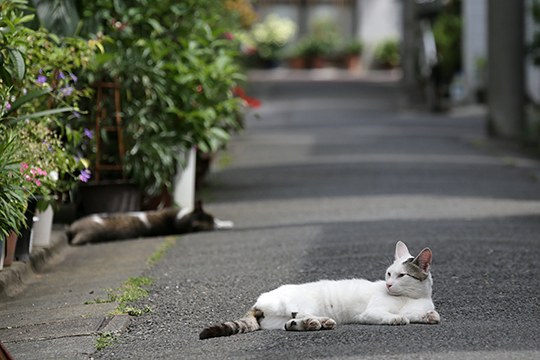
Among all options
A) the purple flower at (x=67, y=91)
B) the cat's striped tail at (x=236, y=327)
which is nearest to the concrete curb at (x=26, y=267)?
the purple flower at (x=67, y=91)

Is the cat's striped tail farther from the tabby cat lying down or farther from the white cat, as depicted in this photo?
the tabby cat lying down

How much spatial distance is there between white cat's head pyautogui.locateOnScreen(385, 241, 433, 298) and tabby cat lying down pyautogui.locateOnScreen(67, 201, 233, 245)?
4.21 meters

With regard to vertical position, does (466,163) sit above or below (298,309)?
below

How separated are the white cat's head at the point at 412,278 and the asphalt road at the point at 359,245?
21cm

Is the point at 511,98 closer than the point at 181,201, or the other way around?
the point at 181,201

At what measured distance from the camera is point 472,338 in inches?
240

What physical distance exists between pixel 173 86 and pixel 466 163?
567cm

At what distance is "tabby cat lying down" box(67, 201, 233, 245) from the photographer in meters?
10.2

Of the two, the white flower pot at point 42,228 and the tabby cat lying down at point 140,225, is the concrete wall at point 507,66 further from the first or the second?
the white flower pot at point 42,228

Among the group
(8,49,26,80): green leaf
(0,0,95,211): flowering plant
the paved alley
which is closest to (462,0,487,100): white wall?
the paved alley

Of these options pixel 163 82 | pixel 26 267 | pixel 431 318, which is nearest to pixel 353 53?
pixel 163 82

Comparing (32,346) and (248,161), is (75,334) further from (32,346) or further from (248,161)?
(248,161)

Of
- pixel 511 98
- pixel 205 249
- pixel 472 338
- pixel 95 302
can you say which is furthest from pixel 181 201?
pixel 511 98

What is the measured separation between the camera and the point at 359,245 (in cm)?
918
